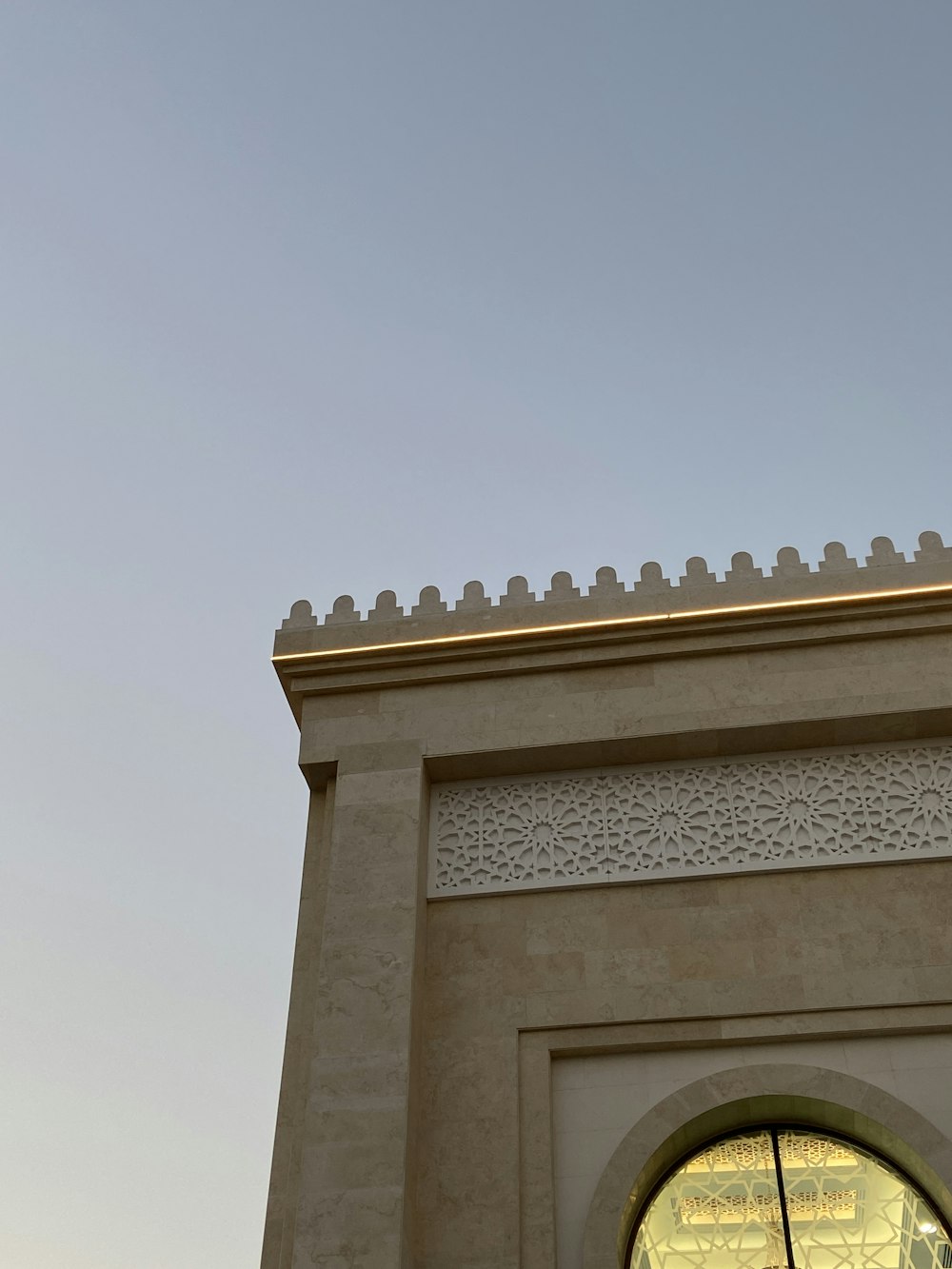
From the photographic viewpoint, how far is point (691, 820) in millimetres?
7312

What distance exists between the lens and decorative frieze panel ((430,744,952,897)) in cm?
709

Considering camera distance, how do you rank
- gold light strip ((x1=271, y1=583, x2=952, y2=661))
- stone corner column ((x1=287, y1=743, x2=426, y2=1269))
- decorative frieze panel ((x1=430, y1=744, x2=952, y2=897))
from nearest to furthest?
stone corner column ((x1=287, y1=743, x2=426, y2=1269)) < decorative frieze panel ((x1=430, y1=744, x2=952, y2=897)) < gold light strip ((x1=271, y1=583, x2=952, y2=661))

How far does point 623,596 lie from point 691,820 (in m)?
1.38

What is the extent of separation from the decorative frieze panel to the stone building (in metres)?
0.02

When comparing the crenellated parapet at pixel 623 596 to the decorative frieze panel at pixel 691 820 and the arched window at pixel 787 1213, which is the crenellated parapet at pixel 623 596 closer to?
the decorative frieze panel at pixel 691 820

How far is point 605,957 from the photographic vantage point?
6.91 m

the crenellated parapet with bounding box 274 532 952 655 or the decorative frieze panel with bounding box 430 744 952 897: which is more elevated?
the crenellated parapet with bounding box 274 532 952 655

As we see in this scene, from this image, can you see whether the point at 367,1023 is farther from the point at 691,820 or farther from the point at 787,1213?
the point at 787,1213

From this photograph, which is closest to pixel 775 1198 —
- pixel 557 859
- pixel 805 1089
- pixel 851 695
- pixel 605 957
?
pixel 805 1089

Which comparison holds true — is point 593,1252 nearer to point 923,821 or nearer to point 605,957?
point 605,957

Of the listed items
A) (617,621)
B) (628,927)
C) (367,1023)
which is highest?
(617,621)

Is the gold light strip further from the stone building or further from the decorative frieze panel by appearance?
the decorative frieze panel

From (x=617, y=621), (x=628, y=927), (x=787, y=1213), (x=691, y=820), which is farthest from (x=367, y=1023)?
(x=617, y=621)

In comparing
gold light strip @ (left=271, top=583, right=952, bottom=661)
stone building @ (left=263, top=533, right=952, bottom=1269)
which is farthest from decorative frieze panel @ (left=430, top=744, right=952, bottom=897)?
gold light strip @ (left=271, top=583, right=952, bottom=661)
